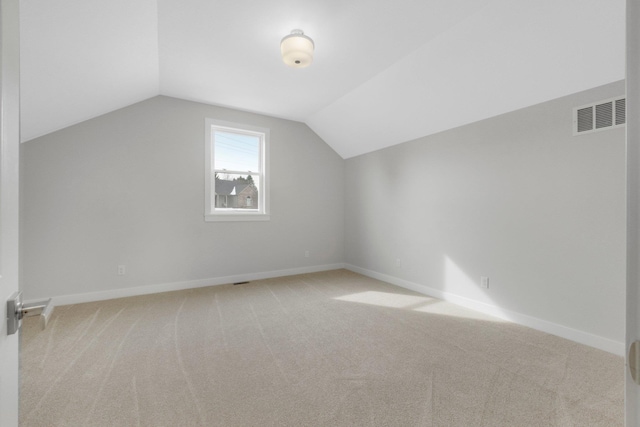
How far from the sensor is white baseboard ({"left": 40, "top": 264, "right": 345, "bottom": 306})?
3334 mm

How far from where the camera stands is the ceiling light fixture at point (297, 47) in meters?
2.42

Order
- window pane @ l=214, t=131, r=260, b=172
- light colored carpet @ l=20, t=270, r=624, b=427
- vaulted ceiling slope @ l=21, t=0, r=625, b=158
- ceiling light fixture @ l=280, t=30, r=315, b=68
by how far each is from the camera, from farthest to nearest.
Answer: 1. window pane @ l=214, t=131, r=260, b=172
2. ceiling light fixture @ l=280, t=30, r=315, b=68
3. vaulted ceiling slope @ l=21, t=0, r=625, b=158
4. light colored carpet @ l=20, t=270, r=624, b=427

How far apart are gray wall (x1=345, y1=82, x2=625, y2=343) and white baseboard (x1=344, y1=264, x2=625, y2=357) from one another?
40mm

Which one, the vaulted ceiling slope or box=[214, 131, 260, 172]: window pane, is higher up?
the vaulted ceiling slope

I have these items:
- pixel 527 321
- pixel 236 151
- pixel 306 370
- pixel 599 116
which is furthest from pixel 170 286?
pixel 599 116

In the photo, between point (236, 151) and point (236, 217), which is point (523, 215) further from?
point (236, 151)

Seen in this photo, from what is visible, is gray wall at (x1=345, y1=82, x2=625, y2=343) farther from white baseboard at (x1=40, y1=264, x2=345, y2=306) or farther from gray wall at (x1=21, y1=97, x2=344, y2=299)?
gray wall at (x1=21, y1=97, x2=344, y2=299)

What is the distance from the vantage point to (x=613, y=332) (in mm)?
2219

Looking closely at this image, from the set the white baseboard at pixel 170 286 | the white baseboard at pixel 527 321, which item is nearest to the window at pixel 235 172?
the white baseboard at pixel 170 286

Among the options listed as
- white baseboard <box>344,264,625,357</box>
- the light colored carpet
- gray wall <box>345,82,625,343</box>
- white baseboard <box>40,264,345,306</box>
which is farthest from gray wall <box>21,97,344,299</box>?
white baseboard <box>344,264,625,357</box>

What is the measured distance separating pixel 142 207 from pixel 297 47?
2.84 m

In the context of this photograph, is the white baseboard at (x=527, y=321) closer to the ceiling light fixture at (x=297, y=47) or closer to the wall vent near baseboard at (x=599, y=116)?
the wall vent near baseboard at (x=599, y=116)

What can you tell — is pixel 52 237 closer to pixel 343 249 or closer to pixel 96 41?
pixel 96 41

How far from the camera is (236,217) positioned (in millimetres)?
4352
